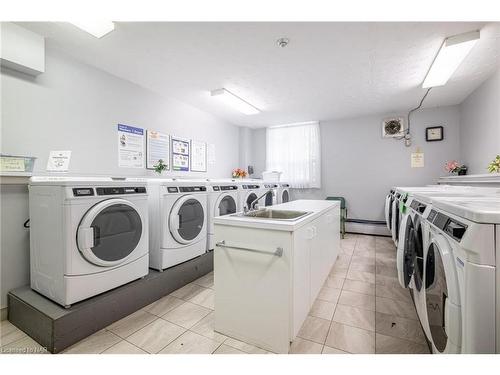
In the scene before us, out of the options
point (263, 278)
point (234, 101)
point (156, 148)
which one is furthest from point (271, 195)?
point (263, 278)

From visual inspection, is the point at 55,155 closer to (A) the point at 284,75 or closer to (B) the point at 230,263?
(B) the point at 230,263

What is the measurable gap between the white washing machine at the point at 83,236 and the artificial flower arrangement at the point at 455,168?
4.45m

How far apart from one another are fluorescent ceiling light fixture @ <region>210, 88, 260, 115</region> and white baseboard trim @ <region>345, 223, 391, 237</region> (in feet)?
9.63

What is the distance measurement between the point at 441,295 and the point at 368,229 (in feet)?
12.4

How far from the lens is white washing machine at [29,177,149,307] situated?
4.89 ft

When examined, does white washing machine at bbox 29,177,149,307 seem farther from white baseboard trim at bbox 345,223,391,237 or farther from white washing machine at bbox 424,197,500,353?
white baseboard trim at bbox 345,223,391,237

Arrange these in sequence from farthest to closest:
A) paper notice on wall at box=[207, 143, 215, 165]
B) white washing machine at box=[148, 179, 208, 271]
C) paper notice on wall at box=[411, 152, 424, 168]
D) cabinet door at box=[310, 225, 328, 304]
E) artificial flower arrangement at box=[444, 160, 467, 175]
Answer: paper notice on wall at box=[207, 143, 215, 165] < paper notice on wall at box=[411, 152, 424, 168] < artificial flower arrangement at box=[444, 160, 467, 175] < white washing machine at box=[148, 179, 208, 271] < cabinet door at box=[310, 225, 328, 304]

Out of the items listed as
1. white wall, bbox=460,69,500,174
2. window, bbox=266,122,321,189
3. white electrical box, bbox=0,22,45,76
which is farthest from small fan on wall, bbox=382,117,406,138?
white electrical box, bbox=0,22,45,76

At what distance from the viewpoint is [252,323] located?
1417 millimetres

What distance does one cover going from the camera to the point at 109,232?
66.4 inches

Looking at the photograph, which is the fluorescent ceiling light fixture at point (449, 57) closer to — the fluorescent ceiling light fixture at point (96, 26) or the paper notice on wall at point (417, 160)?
the paper notice on wall at point (417, 160)

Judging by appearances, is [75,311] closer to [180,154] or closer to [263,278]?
[263,278]

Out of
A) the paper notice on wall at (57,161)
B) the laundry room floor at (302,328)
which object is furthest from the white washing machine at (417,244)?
the paper notice on wall at (57,161)

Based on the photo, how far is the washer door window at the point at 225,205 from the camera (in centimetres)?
280
